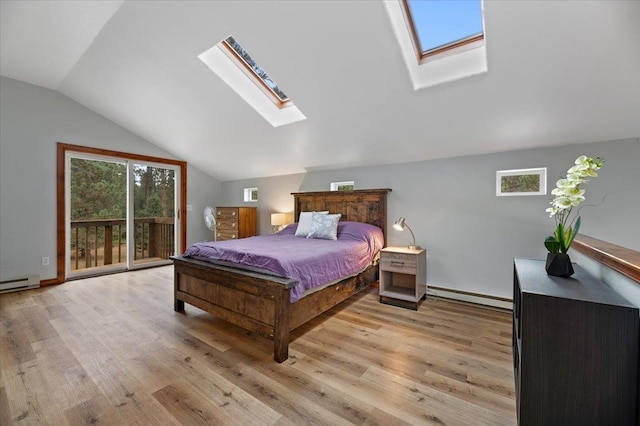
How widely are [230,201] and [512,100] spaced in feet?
17.4

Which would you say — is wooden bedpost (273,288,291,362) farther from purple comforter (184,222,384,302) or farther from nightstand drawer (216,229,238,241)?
nightstand drawer (216,229,238,241)

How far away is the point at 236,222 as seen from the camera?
16.5 feet

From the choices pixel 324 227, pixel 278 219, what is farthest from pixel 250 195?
pixel 324 227

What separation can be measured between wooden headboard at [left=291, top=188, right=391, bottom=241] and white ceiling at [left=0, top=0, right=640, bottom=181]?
49cm

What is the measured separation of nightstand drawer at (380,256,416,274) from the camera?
2984mm

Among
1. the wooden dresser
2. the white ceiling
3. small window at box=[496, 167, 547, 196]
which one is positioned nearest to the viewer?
the white ceiling

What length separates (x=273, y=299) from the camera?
6.64 feet

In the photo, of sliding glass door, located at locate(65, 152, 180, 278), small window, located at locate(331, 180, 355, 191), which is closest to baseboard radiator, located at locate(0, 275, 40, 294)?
sliding glass door, located at locate(65, 152, 180, 278)

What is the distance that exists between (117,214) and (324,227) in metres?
3.79

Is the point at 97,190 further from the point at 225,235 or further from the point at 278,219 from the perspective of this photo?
the point at 278,219

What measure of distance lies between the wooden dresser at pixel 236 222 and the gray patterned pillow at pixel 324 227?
1.94 m

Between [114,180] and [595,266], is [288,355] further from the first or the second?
[114,180]

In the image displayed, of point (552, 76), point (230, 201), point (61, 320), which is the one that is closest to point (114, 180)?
point (230, 201)

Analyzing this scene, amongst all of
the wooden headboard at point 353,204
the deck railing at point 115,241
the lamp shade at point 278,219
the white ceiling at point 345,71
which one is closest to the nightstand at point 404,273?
the wooden headboard at point 353,204
